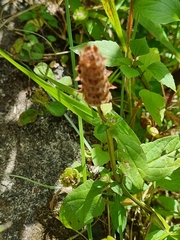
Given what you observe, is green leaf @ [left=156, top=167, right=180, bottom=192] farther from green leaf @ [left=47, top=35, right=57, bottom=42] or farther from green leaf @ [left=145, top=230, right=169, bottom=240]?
green leaf @ [left=47, top=35, right=57, bottom=42]

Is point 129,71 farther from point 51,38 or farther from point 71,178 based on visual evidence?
point 51,38

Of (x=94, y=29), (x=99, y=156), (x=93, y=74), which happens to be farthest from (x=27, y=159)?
(x=93, y=74)

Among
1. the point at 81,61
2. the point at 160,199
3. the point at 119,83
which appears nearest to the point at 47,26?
the point at 119,83

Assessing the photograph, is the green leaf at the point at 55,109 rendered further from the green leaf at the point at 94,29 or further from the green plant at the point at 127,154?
the green leaf at the point at 94,29

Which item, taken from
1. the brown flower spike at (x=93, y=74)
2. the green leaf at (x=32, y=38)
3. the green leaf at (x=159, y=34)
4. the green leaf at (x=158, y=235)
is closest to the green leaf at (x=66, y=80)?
the green leaf at (x=32, y=38)

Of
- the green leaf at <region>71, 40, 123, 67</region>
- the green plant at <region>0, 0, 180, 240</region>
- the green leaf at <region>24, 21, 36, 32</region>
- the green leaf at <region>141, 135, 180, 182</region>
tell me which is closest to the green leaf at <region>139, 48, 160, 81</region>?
the green plant at <region>0, 0, 180, 240</region>

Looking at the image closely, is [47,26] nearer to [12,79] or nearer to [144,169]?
[12,79]
